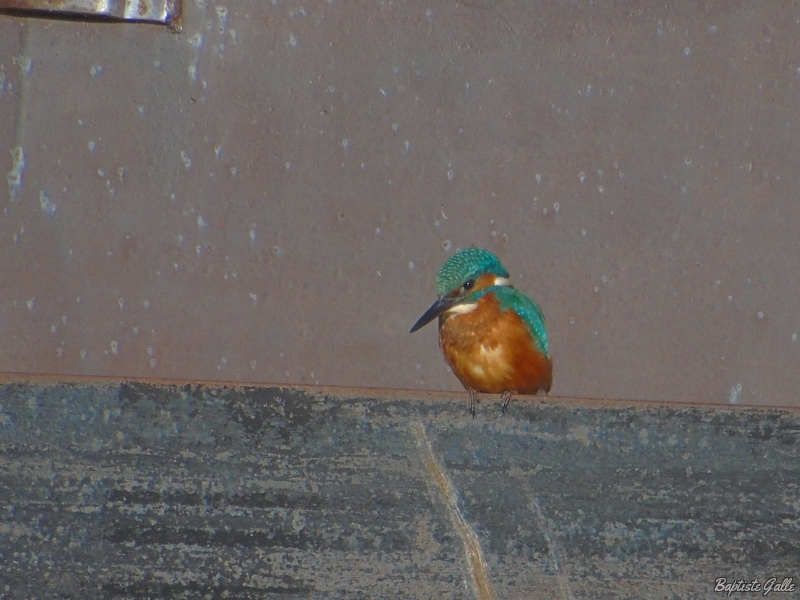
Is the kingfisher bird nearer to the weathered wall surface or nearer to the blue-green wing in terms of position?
the blue-green wing

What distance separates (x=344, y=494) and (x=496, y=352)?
1.01m

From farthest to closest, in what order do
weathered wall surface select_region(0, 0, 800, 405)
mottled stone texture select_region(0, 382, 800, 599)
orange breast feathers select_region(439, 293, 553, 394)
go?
weathered wall surface select_region(0, 0, 800, 405), orange breast feathers select_region(439, 293, 553, 394), mottled stone texture select_region(0, 382, 800, 599)

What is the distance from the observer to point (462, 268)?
2271 mm

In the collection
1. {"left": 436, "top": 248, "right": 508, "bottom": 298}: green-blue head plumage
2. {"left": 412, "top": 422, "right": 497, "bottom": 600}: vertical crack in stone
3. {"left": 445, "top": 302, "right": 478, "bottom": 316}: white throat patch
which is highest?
{"left": 436, "top": 248, "right": 508, "bottom": 298}: green-blue head plumage

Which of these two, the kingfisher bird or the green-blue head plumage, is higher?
the green-blue head plumage

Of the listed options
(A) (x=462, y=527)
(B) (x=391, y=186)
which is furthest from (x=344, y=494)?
(B) (x=391, y=186)

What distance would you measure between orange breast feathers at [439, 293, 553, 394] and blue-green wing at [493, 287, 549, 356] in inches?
0.6

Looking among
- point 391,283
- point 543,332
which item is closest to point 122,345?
point 391,283

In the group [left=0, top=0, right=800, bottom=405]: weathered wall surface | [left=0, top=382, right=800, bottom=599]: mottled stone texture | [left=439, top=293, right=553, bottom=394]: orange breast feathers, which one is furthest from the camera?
[left=0, top=0, right=800, bottom=405]: weathered wall surface

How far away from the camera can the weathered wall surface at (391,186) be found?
2418 millimetres

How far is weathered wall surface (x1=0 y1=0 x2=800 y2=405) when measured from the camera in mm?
2418

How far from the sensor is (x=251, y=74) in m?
2.47

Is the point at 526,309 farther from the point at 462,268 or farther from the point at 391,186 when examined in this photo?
the point at 391,186

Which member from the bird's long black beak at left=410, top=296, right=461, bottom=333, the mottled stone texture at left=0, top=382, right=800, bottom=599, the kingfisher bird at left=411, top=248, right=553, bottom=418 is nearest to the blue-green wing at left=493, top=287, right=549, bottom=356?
the kingfisher bird at left=411, top=248, right=553, bottom=418
